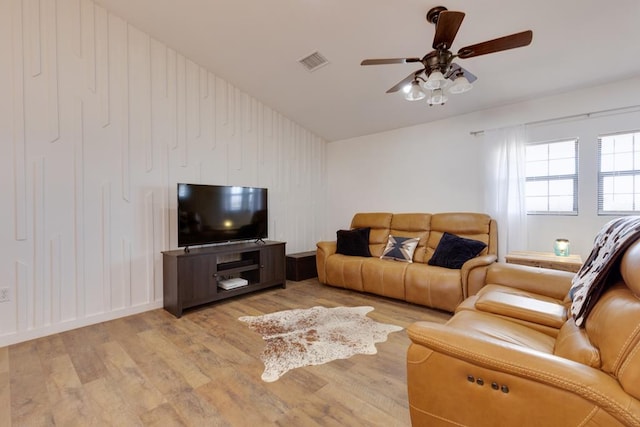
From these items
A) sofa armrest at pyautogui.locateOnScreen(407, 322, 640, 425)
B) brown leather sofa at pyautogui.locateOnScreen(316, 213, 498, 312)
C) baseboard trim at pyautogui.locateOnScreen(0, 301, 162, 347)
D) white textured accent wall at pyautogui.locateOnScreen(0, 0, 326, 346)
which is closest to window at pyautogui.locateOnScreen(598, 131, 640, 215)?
brown leather sofa at pyautogui.locateOnScreen(316, 213, 498, 312)

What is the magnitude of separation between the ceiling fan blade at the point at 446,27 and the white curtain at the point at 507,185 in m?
2.05

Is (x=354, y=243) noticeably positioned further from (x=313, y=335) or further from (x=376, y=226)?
(x=313, y=335)

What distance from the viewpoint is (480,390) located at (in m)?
1.05

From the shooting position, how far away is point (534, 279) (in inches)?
84.4

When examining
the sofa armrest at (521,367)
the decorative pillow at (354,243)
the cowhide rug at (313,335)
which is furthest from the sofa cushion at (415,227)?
the sofa armrest at (521,367)

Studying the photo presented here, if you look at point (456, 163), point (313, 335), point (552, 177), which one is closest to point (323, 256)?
point (313, 335)

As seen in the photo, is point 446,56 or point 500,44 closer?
point 500,44

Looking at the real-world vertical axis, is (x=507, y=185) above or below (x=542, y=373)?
above

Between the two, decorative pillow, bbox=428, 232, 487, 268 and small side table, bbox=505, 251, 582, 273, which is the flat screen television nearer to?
decorative pillow, bbox=428, 232, 487, 268

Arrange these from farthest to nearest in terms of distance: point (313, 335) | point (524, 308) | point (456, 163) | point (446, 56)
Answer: point (456, 163) < point (313, 335) < point (446, 56) < point (524, 308)

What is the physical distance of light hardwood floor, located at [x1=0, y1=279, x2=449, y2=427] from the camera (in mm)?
1569

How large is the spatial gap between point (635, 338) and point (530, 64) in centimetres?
283

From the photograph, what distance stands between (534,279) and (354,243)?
7.29 feet

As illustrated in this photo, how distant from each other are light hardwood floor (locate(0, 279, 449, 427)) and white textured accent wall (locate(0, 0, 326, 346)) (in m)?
0.45
